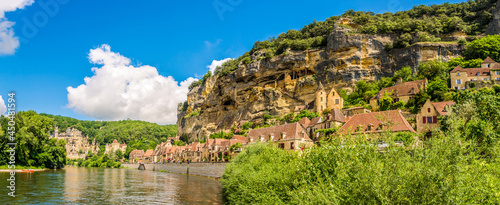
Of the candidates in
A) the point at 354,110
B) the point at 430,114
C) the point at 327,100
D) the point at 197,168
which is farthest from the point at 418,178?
the point at 197,168

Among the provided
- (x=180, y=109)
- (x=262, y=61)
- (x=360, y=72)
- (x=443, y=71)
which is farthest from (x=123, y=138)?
(x=443, y=71)

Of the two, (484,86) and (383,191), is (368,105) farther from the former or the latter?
(383,191)

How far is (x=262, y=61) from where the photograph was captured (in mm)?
83875

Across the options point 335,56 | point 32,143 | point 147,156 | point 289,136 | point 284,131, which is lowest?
point 147,156

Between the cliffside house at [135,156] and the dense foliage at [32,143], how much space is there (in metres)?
56.8

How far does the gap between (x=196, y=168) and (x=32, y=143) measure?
2917 centimetres

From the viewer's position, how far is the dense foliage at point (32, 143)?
182ft

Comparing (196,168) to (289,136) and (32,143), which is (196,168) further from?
(32,143)

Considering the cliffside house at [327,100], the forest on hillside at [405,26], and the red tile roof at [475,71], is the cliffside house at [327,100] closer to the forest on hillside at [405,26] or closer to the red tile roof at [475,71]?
the forest on hillside at [405,26]

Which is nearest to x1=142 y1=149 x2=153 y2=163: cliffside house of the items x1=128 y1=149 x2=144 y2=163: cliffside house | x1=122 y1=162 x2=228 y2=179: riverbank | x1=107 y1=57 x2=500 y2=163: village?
x1=128 y1=149 x2=144 y2=163: cliffside house

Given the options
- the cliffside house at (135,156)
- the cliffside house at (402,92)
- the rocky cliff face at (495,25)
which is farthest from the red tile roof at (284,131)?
the cliffside house at (135,156)

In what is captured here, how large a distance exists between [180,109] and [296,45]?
70.9m

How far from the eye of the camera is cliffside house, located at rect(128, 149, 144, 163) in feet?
416

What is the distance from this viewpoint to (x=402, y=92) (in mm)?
52250
